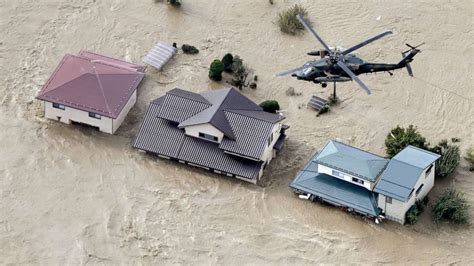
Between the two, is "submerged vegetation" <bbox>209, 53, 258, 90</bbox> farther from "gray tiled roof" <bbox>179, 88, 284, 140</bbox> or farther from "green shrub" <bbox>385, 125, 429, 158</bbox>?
"green shrub" <bbox>385, 125, 429, 158</bbox>

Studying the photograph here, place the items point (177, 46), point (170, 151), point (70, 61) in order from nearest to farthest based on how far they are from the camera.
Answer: point (170, 151), point (70, 61), point (177, 46)

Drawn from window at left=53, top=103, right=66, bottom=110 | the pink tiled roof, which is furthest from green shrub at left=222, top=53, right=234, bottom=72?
window at left=53, top=103, right=66, bottom=110

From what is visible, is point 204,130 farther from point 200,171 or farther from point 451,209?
point 451,209

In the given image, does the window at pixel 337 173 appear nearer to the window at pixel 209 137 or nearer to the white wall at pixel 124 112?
the window at pixel 209 137

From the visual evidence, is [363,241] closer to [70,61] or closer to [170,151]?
[170,151]

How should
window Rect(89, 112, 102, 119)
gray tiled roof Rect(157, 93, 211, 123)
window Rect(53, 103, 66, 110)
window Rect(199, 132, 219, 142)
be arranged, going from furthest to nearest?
window Rect(53, 103, 66, 110), window Rect(89, 112, 102, 119), gray tiled roof Rect(157, 93, 211, 123), window Rect(199, 132, 219, 142)

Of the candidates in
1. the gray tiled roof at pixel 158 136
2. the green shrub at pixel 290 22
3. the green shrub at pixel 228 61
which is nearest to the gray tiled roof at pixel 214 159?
the gray tiled roof at pixel 158 136

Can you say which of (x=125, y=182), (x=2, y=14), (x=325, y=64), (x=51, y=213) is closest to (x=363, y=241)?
(x=325, y=64)
